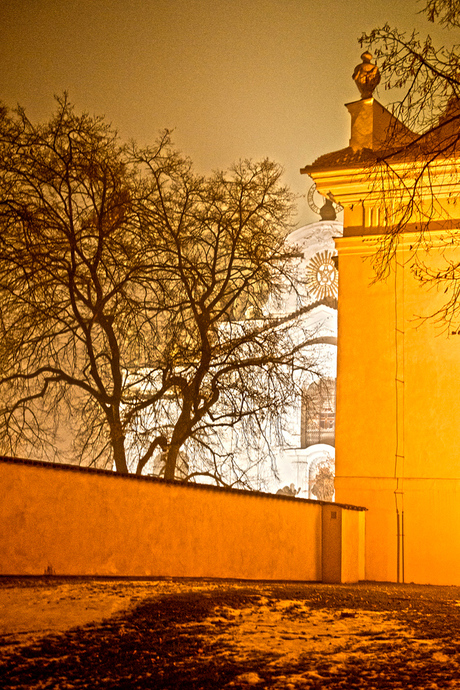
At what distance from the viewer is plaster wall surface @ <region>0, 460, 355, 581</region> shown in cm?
938

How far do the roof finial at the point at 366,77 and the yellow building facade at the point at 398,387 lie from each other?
1.89m

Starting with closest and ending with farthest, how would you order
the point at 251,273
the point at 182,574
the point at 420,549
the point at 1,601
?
the point at 1,601 → the point at 182,574 → the point at 420,549 → the point at 251,273

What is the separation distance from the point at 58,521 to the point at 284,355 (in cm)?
908

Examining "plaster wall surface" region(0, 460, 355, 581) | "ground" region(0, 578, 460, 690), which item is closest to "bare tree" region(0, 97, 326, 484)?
"plaster wall surface" region(0, 460, 355, 581)

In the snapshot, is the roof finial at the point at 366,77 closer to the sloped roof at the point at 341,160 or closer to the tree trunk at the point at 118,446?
the sloped roof at the point at 341,160

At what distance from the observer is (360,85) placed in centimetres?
1881

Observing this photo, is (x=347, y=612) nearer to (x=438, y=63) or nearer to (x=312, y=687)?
(x=312, y=687)

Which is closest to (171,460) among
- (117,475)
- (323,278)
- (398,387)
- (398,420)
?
(398,420)

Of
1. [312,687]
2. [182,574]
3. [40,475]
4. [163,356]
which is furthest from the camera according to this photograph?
[163,356]

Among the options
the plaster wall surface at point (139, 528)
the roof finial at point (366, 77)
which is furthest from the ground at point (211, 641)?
the roof finial at point (366, 77)

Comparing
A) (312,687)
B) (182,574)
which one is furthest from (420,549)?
(312,687)

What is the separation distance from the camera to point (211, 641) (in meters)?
5.59

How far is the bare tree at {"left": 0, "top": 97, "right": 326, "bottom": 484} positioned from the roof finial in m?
2.71

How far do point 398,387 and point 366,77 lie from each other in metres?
7.15
